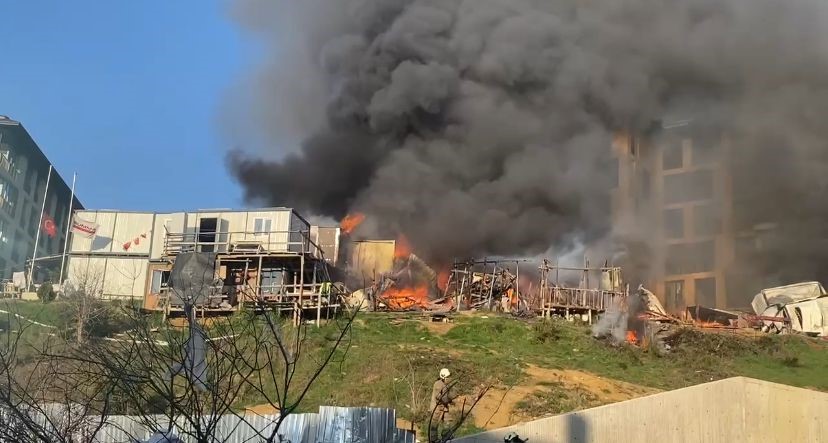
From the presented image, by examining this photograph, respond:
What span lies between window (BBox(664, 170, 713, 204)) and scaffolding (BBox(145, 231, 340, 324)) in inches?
814

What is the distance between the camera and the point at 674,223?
138 ft

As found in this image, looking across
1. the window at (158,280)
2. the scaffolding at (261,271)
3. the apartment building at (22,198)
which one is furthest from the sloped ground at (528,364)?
the apartment building at (22,198)

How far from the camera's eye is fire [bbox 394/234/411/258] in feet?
109

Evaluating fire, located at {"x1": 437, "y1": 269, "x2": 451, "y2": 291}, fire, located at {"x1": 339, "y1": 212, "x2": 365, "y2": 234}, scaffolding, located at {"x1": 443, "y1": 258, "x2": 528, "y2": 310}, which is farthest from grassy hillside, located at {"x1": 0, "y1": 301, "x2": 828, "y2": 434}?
fire, located at {"x1": 339, "y1": 212, "x2": 365, "y2": 234}

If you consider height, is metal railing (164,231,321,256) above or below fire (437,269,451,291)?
above

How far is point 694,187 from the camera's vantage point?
4128 cm

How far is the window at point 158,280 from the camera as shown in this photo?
2952cm

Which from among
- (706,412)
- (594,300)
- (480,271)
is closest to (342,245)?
(480,271)

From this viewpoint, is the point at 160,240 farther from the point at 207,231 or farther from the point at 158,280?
the point at 207,231

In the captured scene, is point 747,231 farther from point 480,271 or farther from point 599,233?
point 480,271

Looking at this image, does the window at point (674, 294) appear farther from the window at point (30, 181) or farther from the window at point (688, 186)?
the window at point (30, 181)

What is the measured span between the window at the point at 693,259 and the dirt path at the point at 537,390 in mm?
21417

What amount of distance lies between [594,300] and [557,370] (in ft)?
24.5

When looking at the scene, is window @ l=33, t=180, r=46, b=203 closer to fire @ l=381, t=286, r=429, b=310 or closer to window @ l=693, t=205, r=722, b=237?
fire @ l=381, t=286, r=429, b=310
